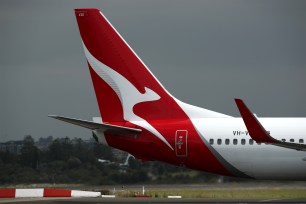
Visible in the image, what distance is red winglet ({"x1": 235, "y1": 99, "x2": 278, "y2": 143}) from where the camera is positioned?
41.3 m

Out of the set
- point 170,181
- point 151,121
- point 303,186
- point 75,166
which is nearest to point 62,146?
point 75,166

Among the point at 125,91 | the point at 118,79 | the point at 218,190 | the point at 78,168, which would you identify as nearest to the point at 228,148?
the point at 125,91

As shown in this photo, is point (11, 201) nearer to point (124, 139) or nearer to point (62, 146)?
point (124, 139)

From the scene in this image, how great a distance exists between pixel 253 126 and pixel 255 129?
140 millimetres

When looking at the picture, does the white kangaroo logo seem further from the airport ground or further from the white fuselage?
the airport ground

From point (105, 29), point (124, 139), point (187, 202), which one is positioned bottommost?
point (187, 202)

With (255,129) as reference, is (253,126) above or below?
above

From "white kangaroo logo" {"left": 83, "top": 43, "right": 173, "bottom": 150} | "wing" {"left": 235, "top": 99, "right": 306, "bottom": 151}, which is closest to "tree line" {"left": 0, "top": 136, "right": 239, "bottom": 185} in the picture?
"white kangaroo logo" {"left": 83, "top": 43, "right": 173, "bottom": 150}

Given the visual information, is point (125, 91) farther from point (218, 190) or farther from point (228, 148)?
point (218, 190)

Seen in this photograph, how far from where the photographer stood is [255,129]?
41562 mm

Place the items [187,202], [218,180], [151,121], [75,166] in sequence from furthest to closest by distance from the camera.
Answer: [75,166]
[218,180]
[151,121]
[187,202]

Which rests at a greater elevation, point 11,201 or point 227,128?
point 227,128

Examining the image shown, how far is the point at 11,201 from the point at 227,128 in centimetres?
934

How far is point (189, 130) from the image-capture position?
44188 millimetres
